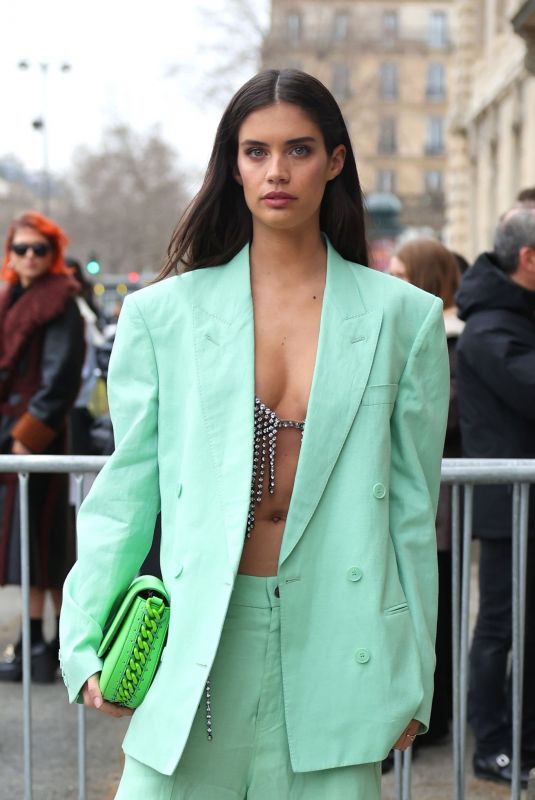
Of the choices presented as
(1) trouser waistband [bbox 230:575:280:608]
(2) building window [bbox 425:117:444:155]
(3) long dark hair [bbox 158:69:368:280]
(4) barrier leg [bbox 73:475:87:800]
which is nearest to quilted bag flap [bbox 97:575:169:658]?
(1) trouser waistband [bbox 230:575:280:608]

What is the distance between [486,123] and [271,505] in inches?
965

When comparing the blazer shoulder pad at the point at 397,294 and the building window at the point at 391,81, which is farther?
the building window at the point at 391,81

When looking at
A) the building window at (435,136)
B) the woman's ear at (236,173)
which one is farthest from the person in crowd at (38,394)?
the building window at (435,136)

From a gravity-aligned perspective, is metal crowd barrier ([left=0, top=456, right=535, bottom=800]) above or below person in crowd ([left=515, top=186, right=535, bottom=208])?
below

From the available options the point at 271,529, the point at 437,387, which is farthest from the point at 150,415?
the point at 437,387

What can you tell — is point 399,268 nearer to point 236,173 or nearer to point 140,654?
point 236,173

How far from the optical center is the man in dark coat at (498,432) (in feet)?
14.9

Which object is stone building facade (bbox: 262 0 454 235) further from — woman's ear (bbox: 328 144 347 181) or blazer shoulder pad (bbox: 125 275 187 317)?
blazer shoulder pad (bbox: 125 275 187 317)

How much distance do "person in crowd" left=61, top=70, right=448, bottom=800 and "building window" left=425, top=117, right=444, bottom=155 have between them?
85332mm

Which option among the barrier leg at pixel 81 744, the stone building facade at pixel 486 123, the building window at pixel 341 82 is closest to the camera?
the barrier leg at pixel 81 744

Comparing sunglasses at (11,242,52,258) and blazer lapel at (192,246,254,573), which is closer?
blazer lapel at (192,246,254,573)

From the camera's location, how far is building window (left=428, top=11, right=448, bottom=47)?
88.1 metres

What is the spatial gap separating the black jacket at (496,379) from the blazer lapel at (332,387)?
2.03 metres

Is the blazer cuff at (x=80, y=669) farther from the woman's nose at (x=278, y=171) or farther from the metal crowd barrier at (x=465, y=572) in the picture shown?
the metal crowd barrier at (x=465, y=572)
